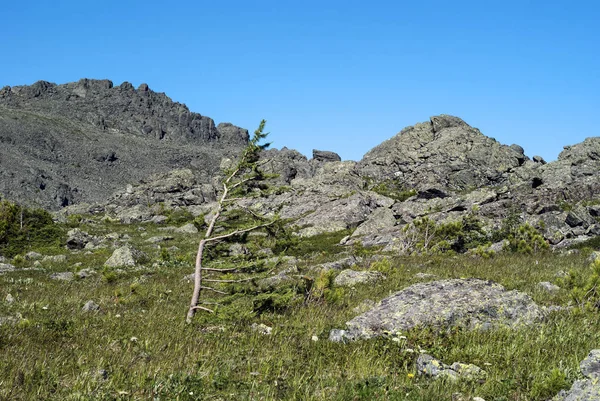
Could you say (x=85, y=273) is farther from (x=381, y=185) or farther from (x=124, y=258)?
(x=381, y=185)

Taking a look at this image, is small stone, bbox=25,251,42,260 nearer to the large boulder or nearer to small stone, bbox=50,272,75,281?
small stone, bbox=50,272,75,281

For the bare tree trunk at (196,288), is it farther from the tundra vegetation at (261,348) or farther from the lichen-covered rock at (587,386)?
the lichen-covered rock at (587,386)

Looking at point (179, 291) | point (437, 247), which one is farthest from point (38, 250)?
point (437, 247)

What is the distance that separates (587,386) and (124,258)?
2850 centimetres

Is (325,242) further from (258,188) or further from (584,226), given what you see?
(258,188)

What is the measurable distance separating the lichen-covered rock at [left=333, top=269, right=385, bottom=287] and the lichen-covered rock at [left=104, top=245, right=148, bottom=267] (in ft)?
57.0

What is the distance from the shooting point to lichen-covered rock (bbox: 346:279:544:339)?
27.0 feet

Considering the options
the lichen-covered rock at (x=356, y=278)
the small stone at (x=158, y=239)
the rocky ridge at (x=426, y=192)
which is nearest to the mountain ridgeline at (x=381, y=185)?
the rocky ridge at (x=426, y=192)

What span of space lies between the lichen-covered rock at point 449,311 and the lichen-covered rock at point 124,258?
23.2 meters

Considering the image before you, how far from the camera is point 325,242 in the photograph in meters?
44.6

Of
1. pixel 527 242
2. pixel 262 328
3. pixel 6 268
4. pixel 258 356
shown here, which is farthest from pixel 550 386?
pixel 6 268

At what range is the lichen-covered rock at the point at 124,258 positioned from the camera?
28062 mm

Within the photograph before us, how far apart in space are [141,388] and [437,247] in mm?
24436

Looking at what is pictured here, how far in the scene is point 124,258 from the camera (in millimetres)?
28625
